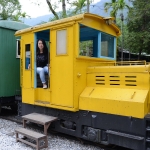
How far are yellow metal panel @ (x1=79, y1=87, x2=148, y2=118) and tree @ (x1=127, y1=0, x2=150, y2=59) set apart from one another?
1076 cm

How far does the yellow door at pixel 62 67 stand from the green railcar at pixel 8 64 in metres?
Answer: 2.67

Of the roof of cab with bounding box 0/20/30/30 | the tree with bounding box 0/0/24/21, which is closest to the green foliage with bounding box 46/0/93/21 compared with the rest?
the tree with bounding box 0/0/24/21

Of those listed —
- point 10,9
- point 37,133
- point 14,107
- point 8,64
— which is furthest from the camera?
point 10,9

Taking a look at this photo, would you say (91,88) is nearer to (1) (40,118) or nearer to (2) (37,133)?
(1) (40,118)

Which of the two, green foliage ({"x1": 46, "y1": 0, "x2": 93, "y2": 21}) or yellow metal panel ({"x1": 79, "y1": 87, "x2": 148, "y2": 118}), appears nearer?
yellow metal panel ({"x1": 79, "y1": 87, "x2": 148, "y2": 118})

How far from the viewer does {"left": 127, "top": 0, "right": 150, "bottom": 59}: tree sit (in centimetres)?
1402

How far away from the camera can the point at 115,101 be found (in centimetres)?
375

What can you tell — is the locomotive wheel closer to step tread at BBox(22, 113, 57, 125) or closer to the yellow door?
step tread at BBox(22, 113, 57, 125)

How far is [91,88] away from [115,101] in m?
0.77

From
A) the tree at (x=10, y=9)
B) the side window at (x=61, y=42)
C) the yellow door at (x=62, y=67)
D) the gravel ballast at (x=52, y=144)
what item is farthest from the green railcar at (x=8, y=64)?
the tree at (x=10, y=9)

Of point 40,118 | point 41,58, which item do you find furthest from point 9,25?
point 40,118

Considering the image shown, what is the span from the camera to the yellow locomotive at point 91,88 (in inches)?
142

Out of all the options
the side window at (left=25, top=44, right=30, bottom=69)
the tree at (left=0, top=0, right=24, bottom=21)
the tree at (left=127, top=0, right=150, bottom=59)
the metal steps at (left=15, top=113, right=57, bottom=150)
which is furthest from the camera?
the tree at (left=0, top=0, right=24, bottom=21)

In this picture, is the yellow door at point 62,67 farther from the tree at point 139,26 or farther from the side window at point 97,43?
the tree at point 139,26
